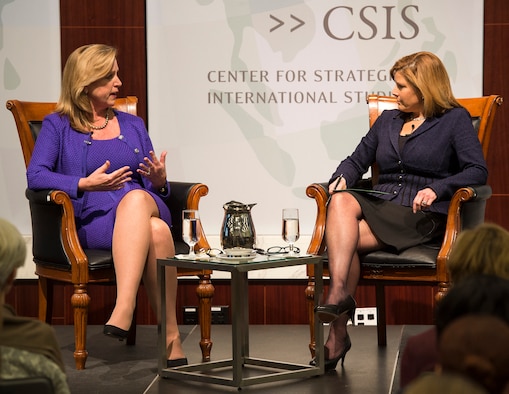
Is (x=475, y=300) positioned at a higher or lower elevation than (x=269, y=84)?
lower

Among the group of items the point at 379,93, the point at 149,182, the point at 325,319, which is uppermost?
the point at 379,93

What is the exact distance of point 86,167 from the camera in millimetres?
4406

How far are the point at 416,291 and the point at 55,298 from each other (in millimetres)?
1985

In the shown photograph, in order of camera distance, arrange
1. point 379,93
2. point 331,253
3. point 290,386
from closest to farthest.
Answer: point 290,386, point 331,253, point 379,93

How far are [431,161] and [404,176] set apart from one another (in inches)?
5.9

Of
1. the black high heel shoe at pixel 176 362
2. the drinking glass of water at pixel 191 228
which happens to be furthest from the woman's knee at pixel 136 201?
the black high heel shoe at pixel 176 362

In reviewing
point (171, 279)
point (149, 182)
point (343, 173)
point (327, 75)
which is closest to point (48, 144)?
point (149, 182)

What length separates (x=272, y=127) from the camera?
536 centimetres

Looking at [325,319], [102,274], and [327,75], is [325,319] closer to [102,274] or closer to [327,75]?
[102,274]

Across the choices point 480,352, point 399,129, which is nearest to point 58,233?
point 399,129

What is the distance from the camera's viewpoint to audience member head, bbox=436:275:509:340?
1767mm

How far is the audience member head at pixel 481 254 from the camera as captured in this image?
6.79ft

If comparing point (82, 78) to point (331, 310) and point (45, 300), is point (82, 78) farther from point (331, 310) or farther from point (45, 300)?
point (331, 310)

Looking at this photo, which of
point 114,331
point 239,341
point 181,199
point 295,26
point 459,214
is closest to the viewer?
point 239,341
